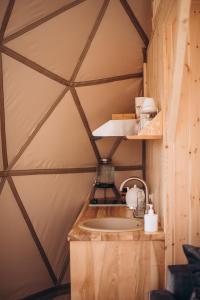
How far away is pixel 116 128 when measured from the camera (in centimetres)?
338

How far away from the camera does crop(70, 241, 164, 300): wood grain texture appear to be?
2.42m

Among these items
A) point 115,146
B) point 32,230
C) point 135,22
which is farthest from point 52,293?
point 135,22

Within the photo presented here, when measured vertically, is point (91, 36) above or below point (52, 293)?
above

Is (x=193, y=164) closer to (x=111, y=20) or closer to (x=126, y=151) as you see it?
(x=126, y=151)

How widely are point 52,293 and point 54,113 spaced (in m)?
2.08

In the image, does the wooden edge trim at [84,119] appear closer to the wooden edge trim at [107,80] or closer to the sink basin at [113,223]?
the wooden edge trim at [107,80]

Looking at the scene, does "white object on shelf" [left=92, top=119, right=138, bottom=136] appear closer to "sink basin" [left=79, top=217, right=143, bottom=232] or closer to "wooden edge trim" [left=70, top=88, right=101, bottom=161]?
"wooden edge trim" [left=70, top=88, right=101, bottom=161]

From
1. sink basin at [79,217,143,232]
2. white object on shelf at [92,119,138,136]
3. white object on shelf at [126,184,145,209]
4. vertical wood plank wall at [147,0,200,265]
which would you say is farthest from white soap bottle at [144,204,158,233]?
white object on shelf at [92,119,138,136]

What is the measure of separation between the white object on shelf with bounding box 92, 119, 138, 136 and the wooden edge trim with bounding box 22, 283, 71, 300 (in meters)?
1.90

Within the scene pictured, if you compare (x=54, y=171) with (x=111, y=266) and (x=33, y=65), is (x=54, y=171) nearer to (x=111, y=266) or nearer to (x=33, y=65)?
(x=33, y=65)

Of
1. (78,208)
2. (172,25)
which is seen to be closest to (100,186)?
(78,208)

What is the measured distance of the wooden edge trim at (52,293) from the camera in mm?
3725

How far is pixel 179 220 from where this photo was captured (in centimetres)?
237

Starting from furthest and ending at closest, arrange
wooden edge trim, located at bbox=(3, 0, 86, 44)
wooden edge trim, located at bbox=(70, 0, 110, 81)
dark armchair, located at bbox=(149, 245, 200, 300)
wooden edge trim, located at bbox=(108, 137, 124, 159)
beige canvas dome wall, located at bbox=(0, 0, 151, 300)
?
wooden edge trim, located at bbox=(108, 137, 124, 159) < wooden edge trim, located at bbox=(70, 0, 110, 81) < beige canvas dome wall, located at bbox=(0, 0, 151, 300) < wooden edge trim, located at bbox=(3, 0, 86, 44) < dark armchair, located at bbox=(149, 245, 200, 300)
